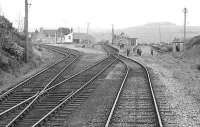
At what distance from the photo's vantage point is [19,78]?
23.3m

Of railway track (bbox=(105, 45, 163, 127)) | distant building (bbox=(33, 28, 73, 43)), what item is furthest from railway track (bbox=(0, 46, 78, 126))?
distant building (bbox=(33, 28, 73, 43))

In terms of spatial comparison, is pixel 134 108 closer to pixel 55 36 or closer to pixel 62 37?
pixel 62 37

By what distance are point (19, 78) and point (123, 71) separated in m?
8.61

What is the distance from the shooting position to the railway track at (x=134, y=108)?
12.3 meters

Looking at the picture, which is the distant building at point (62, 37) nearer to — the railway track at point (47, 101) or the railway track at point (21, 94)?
the railway track at point (21, 94)

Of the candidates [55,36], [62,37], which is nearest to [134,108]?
[62,37]

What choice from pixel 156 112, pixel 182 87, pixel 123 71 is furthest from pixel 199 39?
pixel 156 112

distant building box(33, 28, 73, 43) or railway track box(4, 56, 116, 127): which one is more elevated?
distant building box(33, 28, 73, 43)

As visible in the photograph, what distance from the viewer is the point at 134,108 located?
14.7 metres

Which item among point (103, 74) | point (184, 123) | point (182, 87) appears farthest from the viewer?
point (103, 74)

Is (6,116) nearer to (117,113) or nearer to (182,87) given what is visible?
(117,113)

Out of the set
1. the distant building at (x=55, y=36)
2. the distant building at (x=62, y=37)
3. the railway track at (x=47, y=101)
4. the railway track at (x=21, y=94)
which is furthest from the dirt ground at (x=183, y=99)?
the distant building at (x=55, y=36)

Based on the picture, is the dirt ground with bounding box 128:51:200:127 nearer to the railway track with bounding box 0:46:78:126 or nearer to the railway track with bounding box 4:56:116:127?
the railway track with bounding box 4:56:116:127

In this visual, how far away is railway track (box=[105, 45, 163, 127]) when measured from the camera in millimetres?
12305
